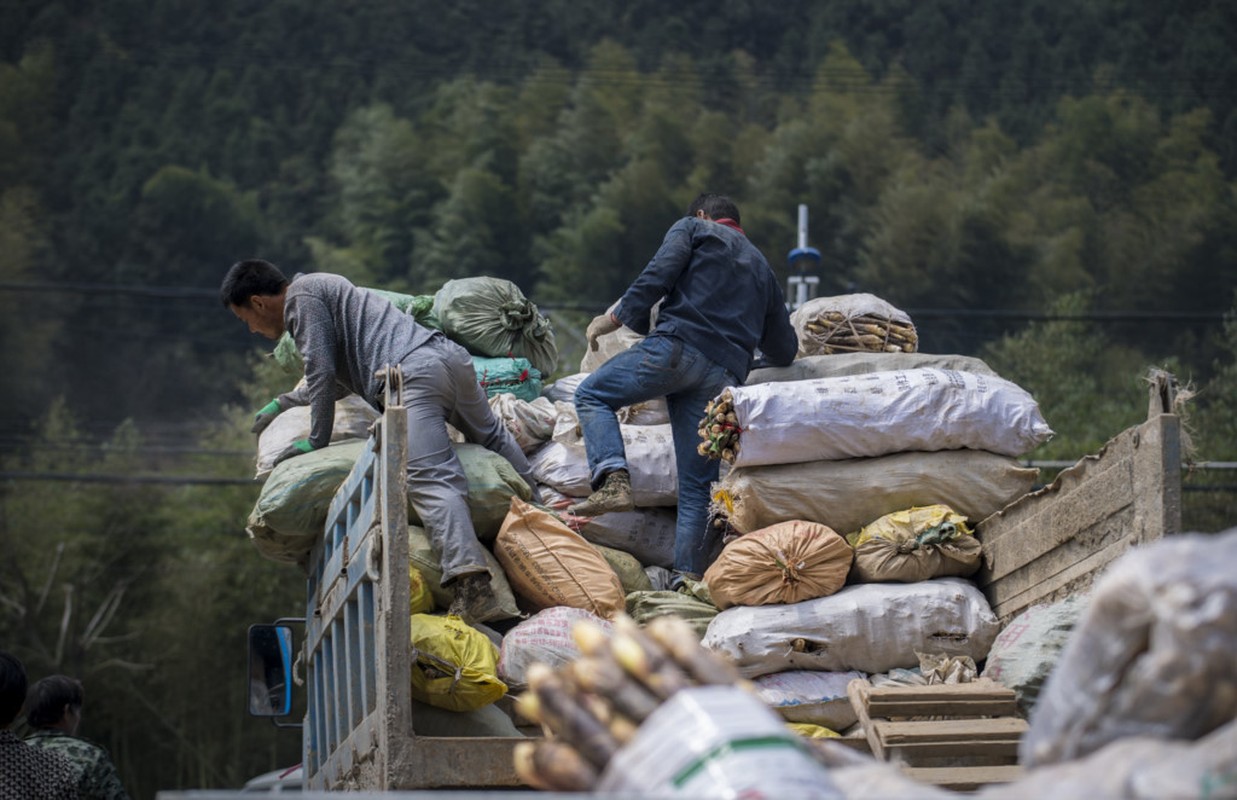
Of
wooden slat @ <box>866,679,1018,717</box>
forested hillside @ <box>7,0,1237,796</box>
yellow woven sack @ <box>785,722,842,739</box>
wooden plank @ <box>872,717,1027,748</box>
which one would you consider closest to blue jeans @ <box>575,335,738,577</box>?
yellow woven sack @ <box>785,722,842,739</box>

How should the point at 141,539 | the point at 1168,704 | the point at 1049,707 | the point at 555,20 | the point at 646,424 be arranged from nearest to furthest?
the point at 1168,704
the point at 1049,707
the point at 646,424
the point at 141,539
the point at 555,20

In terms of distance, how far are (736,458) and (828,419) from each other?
307 millimetres

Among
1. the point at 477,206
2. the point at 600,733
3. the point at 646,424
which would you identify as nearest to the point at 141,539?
the point at 477,206

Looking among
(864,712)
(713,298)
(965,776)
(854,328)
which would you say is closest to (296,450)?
(713,298)

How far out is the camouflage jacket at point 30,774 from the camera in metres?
4.74

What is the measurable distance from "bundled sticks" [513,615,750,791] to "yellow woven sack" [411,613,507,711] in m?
2.30

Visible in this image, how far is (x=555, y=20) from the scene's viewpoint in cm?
5228

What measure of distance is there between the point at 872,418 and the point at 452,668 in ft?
5.08

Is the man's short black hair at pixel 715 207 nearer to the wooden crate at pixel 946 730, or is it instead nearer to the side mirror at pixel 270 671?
the side mirror at pixel 270 671

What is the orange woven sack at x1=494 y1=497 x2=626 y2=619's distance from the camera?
5.16 metres

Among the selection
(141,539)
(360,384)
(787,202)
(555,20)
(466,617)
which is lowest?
(466,617)

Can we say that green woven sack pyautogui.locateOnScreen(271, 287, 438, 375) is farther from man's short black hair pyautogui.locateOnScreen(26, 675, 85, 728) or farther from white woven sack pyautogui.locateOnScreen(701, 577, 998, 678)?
white woven sack pyautogui.locateOnScreen(701, 577, 998, 678)

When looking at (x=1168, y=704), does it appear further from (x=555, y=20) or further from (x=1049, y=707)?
(x=555, y=20)

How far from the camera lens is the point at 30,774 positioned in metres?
4.79
